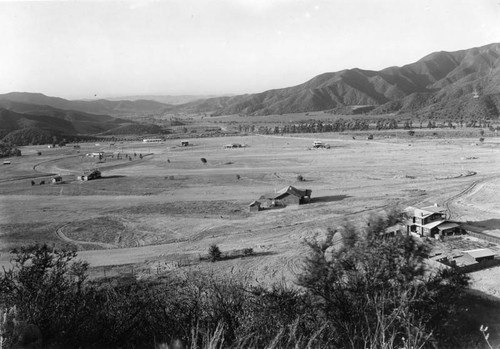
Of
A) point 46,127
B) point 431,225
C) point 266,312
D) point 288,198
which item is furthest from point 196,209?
point 46,127

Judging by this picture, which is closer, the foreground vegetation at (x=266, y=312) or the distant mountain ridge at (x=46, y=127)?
the foreground vegetation at (x=266, y=312)

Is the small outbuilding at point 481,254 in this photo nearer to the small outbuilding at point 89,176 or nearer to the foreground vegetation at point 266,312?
the foreground vegetation at point 266,312

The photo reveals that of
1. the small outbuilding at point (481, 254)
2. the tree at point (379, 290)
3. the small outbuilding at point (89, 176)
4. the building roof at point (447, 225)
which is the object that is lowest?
the small outbuilding at point (481, 254)

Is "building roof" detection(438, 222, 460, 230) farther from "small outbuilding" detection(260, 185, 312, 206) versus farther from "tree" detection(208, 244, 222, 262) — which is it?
"tree" detection(208, 244, 222, 262)

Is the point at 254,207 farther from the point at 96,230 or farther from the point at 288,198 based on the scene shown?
the point at 96,230

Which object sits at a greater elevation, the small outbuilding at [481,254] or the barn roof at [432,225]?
the barn roof at [432,225]

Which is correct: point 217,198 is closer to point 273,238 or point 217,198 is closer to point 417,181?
point 273,238

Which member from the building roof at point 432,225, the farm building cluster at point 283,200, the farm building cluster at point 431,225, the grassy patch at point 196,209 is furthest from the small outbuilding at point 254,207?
the building roof at point 432,225

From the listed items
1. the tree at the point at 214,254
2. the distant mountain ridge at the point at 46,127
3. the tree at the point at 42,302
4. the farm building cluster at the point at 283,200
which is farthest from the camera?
the distant mountain ridge at the point at 46,127
